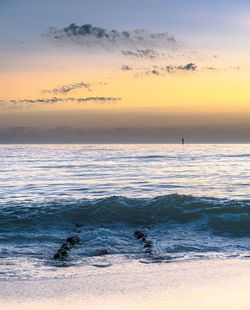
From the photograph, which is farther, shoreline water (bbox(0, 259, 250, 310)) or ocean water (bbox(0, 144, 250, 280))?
ocean water (bbox(0, 144, 250, 280))

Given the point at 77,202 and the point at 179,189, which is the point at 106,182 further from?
the point at 77,202

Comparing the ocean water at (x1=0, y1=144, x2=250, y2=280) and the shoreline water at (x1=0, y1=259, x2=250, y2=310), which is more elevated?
the shoreline water at (x1=0, y1=259, x2=250, y2=310)

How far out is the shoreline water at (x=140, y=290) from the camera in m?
4.06

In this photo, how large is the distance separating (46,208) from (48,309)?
9.98 m

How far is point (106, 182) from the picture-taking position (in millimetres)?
22594

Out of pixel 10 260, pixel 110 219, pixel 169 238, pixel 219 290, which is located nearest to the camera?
pixel 219 290

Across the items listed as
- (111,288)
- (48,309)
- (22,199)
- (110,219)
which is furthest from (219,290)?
(22,199)

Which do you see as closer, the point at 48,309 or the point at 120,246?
the point at 48,309

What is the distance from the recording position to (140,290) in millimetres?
4613

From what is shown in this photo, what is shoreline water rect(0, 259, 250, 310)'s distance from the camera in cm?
406

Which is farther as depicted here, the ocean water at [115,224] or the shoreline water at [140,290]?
the ocean water at [115,224]

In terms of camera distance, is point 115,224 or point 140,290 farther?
point 115,224

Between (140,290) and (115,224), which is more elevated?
(140,290)

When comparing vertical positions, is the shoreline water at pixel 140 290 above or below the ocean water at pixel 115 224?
above
